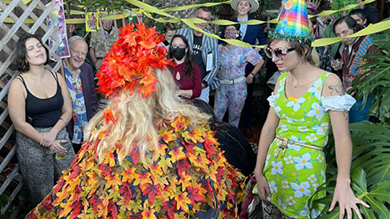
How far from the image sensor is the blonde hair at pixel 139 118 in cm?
188

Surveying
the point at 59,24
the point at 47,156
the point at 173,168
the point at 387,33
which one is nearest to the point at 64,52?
the point at 59,24

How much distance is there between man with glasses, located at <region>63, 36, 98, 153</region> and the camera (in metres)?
3.69

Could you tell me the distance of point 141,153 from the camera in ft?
6.09

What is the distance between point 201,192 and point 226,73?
9.72 feet

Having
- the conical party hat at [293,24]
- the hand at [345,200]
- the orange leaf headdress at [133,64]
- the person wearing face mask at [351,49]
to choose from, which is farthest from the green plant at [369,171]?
the person wearing face mask at [351,49]

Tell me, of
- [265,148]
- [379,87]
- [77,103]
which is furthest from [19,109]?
[379,87]

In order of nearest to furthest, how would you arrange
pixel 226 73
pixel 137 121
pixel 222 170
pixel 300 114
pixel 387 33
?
pixel 137 121, pixel 300 114, pixel 222 170, pixel 387 33, pixel 226 73

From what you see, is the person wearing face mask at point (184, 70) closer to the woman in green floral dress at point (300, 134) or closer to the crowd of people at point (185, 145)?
the crowd of people at point (185, 145)

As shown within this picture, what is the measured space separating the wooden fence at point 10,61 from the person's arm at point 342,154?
91.9 inches

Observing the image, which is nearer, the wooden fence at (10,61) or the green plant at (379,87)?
the green plant at (379,87)

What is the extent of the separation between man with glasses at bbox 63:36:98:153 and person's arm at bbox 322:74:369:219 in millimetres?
2410

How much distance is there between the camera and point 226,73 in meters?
4.80

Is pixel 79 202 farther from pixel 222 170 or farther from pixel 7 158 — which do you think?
pixel 7 158

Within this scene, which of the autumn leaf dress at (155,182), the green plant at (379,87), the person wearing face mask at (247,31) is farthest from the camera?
the person wearing face mask at (247,31)
